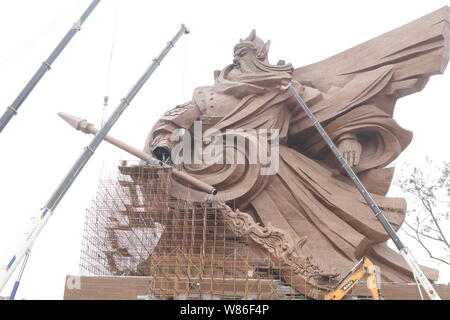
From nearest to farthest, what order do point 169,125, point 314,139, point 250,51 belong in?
point 169,125 < point 314,139 < point 250,51

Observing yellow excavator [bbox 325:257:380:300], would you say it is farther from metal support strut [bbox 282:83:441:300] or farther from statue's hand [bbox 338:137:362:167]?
statue's hand [bbox 338:137:362:167]

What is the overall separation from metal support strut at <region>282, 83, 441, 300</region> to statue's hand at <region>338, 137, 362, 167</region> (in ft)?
0.61

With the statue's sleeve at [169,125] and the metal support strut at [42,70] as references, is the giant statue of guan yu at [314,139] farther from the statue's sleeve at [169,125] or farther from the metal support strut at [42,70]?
the metal support strut at [42,70]

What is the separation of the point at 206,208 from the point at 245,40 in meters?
3.40

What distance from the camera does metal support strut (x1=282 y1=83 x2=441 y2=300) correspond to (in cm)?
841

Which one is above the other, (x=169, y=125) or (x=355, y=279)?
(x=169, y=125)

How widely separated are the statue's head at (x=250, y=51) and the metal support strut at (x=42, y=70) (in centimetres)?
259

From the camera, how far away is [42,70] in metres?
8.82

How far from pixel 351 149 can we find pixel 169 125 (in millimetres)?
3000

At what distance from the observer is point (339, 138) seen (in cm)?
1027

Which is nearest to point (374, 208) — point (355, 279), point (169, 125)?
point (355, 279)

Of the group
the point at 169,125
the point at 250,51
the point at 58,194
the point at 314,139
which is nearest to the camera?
the point at 58,194

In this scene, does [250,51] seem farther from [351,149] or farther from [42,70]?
[42,70]

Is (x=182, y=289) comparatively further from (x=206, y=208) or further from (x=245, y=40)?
(x=245, y=40)
